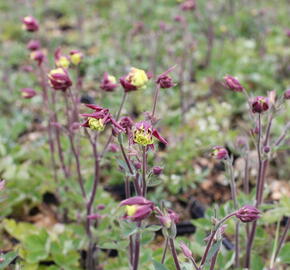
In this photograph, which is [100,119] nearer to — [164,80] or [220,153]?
[164,80]

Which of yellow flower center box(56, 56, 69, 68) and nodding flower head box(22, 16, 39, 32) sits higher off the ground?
nodding flower head box(22, 16, 39, 32)

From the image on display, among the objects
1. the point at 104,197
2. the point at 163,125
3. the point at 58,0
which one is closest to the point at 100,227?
the point at 104,197

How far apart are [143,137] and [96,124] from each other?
0.15 m

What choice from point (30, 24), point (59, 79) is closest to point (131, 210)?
point (59, 79)

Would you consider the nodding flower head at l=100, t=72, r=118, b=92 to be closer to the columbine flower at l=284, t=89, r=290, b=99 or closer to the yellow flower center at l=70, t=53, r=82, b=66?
the yellow flower center at l=70, t=53, r=82, b=66

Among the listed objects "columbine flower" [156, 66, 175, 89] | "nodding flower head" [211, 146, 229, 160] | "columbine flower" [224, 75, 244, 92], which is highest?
"columbine flower" [156, 66, 175, 89]

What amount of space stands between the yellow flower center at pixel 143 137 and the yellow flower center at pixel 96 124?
0.11 meters

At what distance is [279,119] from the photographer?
2963 millimetres

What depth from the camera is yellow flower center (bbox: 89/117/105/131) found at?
1263mm

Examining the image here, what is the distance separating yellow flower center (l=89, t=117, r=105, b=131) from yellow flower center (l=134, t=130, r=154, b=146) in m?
0.11

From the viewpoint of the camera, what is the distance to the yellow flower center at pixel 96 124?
1263 millimetres

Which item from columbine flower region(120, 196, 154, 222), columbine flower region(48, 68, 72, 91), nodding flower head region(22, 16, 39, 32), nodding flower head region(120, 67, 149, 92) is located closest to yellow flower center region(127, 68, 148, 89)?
nodding flower head region(120, 67, 149, 92)

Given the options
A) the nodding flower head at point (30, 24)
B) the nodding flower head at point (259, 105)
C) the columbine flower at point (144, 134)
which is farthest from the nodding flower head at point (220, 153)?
the nodding flower head at point (30, 24)

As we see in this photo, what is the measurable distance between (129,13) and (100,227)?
3184 millimetres
